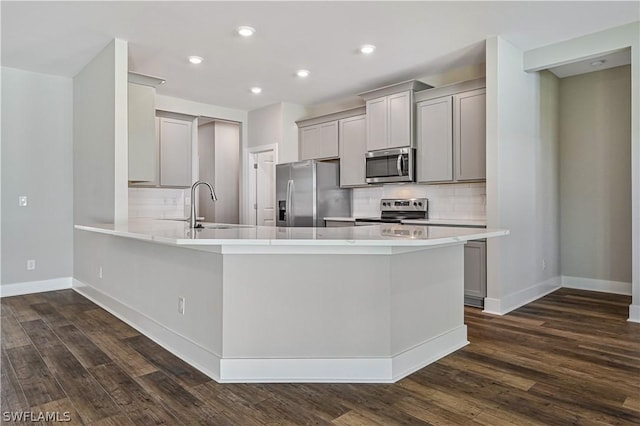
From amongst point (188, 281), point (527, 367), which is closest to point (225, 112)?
point (188, 281)

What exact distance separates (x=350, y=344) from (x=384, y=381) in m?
0.28

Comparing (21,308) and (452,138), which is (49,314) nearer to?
(21,308)

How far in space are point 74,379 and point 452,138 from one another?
4.07 m

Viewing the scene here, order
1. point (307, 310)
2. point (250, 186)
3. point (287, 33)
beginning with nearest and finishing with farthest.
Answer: point (307, 310) < point (287, 33) < point (250, 186)

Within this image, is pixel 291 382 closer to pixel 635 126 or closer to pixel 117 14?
pixel 117 14

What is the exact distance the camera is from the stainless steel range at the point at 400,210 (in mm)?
5129

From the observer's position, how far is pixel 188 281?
2.71 meters

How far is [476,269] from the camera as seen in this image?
413 centimetres

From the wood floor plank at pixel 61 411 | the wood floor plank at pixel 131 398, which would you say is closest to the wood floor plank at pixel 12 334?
the wood floor plank at pixel 131 398

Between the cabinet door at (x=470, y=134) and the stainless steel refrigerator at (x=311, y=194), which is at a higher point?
the cabinet door at (x=470, y=134)

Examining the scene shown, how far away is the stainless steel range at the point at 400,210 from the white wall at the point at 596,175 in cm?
177

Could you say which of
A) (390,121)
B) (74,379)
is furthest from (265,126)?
(74,379)

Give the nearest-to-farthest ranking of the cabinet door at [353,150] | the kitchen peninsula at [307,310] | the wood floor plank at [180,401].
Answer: the wood floor plank at [180,401] < the kitchen peninsula at [307,310] < the cabinet door at [353,150]

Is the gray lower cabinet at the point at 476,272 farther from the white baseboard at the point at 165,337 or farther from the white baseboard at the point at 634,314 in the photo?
the white baseboard at the point at 165,337
